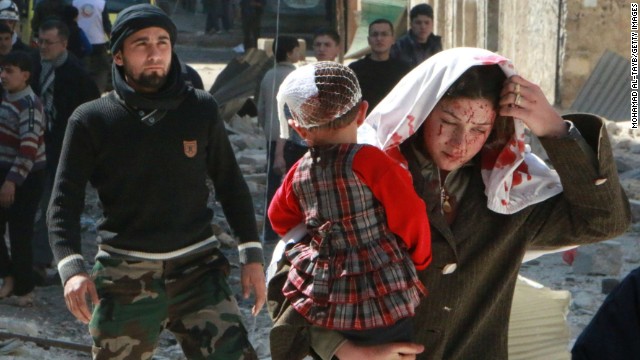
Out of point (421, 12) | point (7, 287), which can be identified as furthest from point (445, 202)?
point (421, 12)

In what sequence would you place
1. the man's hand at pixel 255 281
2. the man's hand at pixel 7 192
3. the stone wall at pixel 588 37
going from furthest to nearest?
1. the stone wall at pixel 588 37
2. the man's hand at pixel 7 192
3. the man's hand at pixel 255 281

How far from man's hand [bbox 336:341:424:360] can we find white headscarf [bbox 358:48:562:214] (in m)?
0.44

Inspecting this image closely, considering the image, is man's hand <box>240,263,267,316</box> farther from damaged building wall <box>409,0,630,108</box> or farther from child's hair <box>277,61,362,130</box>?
damaged building wall <box>409,0,630,108</box>

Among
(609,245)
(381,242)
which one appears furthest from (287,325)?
(609,245)

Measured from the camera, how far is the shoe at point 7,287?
8378 millimetres

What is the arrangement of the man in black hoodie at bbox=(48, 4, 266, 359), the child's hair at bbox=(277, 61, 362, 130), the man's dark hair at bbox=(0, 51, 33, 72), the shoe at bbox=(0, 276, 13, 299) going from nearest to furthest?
the child's hair at bbox=(277, 61, 362, 130) → the man in black hoodie at bbox=(48, 4, 266, 359) → the man's dark hair at bbox=(0, 51, 33, 72) → the shoe at bbox=(0, 276, 13, 299)

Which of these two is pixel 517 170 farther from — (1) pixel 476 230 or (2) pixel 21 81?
(2) pixel 21 81

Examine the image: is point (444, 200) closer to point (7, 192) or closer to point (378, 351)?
point (378, 351)

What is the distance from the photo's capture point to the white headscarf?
317 centimetres

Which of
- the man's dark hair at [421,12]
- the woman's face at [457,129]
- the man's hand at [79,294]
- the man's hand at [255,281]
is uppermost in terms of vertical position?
the woman's face at [457,129]

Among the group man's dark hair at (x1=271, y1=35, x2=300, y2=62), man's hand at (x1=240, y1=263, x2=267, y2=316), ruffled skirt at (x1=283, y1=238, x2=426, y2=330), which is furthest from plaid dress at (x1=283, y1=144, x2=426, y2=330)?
man's dark hair at (x1=271, y1=35, x2=300, y2=62)

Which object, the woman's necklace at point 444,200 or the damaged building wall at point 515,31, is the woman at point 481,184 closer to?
the woman's necklace at point 444,200

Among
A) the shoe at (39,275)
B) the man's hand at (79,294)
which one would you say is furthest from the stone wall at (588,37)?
the man's hand at (79,294)

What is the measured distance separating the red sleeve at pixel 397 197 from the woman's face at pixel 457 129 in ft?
0.46
